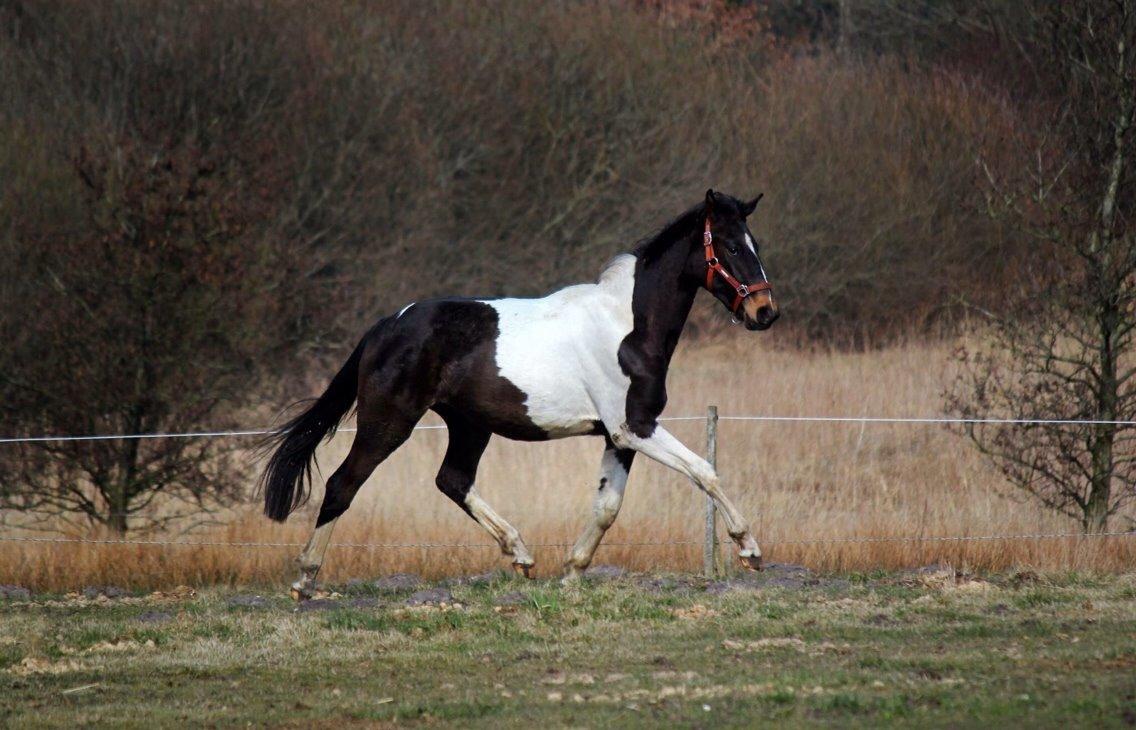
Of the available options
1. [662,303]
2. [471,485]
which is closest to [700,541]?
[471,485]

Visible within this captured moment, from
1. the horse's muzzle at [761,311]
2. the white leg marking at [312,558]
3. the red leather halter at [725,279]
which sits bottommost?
the white leg marking at [312,558]

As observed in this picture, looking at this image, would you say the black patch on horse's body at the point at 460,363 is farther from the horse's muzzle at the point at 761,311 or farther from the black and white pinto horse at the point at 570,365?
the horse's muzzle at the point at 761,311

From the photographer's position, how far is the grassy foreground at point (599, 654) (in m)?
5.70

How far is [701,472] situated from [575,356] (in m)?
0.99

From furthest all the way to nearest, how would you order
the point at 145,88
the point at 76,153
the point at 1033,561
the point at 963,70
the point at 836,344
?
1. the point at 963,70
2. the point at 836,344
3. the point at 145,88
4. the point at 76,153
5. the point at 1033,561

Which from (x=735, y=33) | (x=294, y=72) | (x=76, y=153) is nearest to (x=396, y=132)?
(x=294, y=72)

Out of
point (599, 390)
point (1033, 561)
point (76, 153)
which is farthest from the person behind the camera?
point (76, 153)

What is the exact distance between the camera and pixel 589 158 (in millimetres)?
23312

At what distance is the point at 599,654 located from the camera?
6.94 meters

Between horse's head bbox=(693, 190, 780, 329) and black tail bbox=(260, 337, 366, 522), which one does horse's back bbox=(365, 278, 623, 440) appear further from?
horse's head bbox=(693, 190, 780, 329)

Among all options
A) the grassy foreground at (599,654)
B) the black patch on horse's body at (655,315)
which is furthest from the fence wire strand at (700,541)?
the black patch on horse's body at (655,315)

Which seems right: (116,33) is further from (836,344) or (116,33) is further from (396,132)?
(836,344)

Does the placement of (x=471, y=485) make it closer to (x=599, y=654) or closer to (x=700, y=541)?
(x=700, y=541)

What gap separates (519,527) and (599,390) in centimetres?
325
